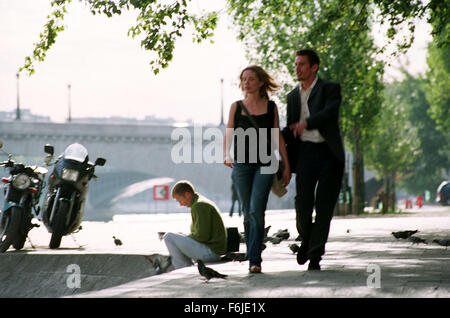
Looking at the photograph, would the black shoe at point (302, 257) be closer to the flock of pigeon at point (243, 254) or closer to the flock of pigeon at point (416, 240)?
the flock of pigeon at point (243, 254)

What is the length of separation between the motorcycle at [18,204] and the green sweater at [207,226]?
2.94 metres

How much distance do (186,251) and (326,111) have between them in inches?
89.0

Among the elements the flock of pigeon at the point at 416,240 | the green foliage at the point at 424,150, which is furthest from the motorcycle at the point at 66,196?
the green foliage at the point at 424,150

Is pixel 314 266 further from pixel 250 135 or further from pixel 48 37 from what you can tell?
pixel 48 37

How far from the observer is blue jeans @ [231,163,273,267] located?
6609 millimetres

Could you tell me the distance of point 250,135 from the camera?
6.55 m

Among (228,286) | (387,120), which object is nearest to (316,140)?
(228,286)

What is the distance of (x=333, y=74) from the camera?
29.1 metres

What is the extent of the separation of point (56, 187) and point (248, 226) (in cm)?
469

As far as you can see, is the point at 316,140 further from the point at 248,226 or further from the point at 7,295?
the point at 7,295

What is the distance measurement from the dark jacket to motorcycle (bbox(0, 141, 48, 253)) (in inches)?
182

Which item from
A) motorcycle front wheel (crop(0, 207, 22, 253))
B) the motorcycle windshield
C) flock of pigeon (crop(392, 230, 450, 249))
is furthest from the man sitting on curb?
the motorcycle windshield

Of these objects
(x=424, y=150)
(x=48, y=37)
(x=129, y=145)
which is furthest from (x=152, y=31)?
(x=424, y=150)

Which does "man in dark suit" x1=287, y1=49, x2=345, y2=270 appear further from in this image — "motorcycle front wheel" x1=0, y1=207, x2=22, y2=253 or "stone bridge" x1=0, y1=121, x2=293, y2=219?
"stone bridge" x1=0, y1=121, x2=293, y2=219
